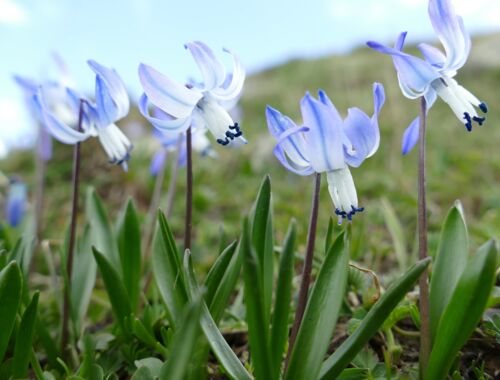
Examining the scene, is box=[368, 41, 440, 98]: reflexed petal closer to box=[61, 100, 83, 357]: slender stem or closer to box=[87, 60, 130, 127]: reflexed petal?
box=[87, 60, 130, 127]: reflexed petal

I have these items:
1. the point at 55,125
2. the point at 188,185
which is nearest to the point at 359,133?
the point at 188,185

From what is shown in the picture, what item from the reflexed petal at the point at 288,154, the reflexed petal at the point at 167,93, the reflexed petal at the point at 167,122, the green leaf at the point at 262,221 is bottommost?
the green leaf at the point at 262,221

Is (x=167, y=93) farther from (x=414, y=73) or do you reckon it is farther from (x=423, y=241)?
(x=423, y=241)

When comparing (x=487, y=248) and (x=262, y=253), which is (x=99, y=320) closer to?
(x=262, y=253)

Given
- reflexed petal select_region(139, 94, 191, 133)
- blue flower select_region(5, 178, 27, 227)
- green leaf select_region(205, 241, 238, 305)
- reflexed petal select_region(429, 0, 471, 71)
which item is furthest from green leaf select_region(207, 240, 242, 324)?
blue flower select_region(5, 178, 27, 227)

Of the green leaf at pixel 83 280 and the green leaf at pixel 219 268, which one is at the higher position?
the green leaf at pixel 219 268

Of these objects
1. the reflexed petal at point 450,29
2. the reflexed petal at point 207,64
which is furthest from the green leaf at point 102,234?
the reflexed petal at point 450,29

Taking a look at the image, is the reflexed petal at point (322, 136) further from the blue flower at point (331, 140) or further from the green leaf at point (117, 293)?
the green leaf at point (117, 293)
